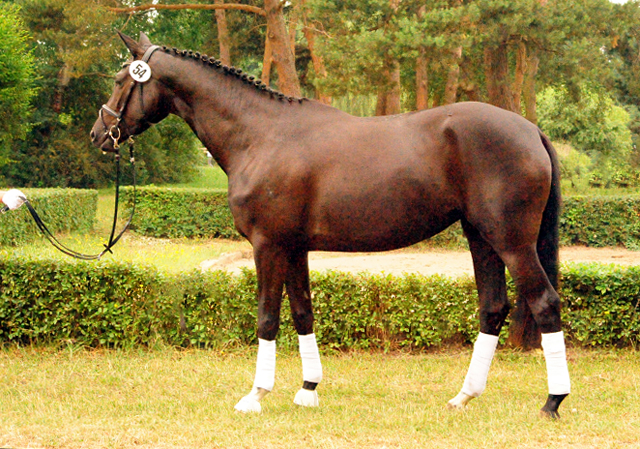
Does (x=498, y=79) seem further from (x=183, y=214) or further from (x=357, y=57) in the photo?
(x=183, y=214)

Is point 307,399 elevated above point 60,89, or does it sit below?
below

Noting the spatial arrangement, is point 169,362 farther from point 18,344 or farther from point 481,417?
point 481,417

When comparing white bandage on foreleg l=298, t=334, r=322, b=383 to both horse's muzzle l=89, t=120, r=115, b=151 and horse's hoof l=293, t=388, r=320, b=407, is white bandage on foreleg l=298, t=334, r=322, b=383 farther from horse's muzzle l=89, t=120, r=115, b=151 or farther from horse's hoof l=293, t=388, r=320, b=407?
horse's muzzle l=89, t=120, r=115, b=151

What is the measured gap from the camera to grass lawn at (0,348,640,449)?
3.88 metres

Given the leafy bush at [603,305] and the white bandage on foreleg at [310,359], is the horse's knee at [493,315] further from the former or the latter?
the leafy bush at [603,305]

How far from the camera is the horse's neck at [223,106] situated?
14.8 ft

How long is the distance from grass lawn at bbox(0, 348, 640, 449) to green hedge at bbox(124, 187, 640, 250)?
8.81 meters

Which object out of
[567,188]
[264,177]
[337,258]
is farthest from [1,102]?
[567,188]

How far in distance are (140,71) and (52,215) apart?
9972mm

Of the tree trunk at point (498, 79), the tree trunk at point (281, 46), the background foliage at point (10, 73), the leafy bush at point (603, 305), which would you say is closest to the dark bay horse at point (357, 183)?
the leafy bush at point (603, 305)

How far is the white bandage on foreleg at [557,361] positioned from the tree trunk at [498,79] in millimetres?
13038

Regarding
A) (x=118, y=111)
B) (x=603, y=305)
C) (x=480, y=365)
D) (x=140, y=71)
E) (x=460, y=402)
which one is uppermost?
(x=140, y=71)

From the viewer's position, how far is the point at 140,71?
14.7 ft

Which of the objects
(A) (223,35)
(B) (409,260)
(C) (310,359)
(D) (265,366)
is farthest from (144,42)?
(A) (223,35)
